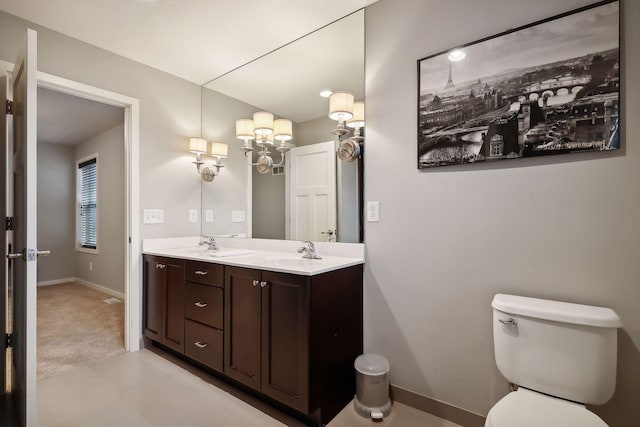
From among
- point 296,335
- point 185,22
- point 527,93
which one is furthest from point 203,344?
point 527,93

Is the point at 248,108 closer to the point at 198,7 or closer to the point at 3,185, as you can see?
the point at 198,7

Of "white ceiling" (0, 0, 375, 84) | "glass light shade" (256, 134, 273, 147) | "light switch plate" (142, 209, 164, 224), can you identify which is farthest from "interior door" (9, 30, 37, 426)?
"glass light shade" (256, 134, 273, 147)

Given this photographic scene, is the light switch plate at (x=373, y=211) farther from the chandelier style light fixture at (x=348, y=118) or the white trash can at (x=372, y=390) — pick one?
the white trash can at (x=372, y=390)

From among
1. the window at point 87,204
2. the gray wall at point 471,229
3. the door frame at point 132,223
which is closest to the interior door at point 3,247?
the door frame at point 132,223

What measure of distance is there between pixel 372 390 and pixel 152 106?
2.80 metres

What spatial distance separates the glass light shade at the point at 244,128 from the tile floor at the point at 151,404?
1901mm

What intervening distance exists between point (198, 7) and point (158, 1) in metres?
0.23

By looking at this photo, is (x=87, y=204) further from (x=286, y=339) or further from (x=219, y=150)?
(x=286, y=339)

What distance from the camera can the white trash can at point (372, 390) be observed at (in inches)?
65.3

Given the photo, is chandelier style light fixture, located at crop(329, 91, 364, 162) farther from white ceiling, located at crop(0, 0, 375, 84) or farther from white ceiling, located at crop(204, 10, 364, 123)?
white ceiling, located at crop(0, 0, 375, 84)

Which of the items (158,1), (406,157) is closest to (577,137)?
(406,157)

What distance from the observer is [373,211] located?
6.21 ft

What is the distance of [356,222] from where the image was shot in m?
1.98

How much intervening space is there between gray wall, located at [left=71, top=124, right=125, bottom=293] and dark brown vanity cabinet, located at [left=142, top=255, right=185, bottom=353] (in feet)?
6.95
